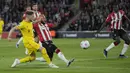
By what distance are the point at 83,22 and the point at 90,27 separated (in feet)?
2.79

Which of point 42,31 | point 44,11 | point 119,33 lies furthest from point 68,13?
point 42,31

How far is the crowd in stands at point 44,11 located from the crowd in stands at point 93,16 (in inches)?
73.3

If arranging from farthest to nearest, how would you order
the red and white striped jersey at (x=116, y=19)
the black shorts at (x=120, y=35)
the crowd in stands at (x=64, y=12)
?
the crowd in stands at (x=64, y=12) → the red and white striped jersey at (x=116, y=19) → the black shorts at (x=120, y=35)

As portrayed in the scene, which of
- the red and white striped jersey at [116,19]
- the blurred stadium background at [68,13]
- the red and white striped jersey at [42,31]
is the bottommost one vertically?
the blurred stadium background at [68,13]

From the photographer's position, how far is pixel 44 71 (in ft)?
52.3

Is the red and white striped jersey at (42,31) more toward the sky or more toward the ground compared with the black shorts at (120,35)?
more toward the sky

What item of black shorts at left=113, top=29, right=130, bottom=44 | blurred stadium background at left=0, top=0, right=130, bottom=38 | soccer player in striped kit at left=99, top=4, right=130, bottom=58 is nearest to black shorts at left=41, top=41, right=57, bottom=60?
soccer player in striped kit at left=99, top=4, right=130, bottom=58

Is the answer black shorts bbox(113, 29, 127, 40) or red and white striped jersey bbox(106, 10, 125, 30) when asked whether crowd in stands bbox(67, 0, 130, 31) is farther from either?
black shorts bbox(113, 29, 127, 40)

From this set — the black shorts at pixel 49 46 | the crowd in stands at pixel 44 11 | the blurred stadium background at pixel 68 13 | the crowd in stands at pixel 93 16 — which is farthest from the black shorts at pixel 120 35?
the crowd in stands at pixel 44 11

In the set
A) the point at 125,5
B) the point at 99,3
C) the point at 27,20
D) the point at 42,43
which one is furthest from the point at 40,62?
the point at 99,3

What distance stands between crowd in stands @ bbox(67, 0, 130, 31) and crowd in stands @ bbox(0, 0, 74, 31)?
1863 millimetres

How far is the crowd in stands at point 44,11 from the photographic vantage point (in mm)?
46219

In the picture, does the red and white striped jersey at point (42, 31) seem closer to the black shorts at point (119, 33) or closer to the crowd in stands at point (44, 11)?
the black shorts at point (119, 33)

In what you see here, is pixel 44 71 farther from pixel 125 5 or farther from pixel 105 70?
pixel 125 5
